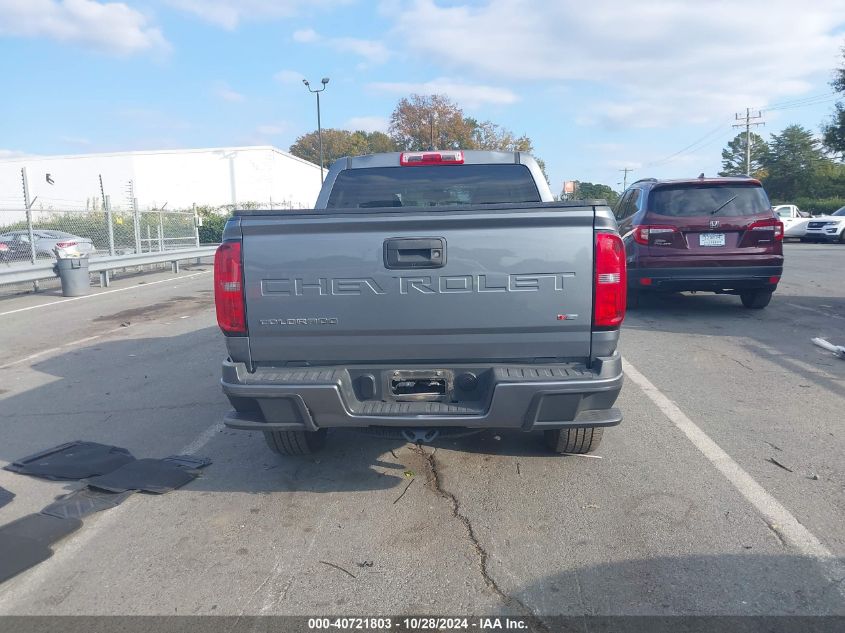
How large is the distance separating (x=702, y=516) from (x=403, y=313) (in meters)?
2.01

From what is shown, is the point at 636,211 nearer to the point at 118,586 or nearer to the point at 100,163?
the point at 118,586

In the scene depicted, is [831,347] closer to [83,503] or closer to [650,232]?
[650,232]

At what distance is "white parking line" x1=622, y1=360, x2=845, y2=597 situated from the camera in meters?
3.33

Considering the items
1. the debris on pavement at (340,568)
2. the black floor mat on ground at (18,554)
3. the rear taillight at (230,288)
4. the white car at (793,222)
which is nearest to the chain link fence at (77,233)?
the black floor mat on ground at (18,554)

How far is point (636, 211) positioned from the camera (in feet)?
33.8

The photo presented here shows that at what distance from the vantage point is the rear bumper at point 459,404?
3.73 metres

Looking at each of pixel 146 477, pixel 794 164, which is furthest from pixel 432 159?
pixel 794 164

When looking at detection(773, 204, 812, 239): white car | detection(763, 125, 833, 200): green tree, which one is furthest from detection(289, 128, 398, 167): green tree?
detection(773, 204, 812, 239): white car

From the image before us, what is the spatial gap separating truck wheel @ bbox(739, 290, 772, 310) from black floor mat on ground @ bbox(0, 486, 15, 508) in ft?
32.4

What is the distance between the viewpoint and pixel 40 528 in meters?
3.85

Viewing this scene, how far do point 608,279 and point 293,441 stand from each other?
230 centimetres

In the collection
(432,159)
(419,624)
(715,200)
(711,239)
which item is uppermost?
(432,159)

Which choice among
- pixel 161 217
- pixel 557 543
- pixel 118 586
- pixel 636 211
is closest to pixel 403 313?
pixel 557 543

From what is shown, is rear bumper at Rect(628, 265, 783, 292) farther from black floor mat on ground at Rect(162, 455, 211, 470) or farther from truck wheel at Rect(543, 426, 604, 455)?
black floor mat on ground at Rect(162, 455, 211, 470)
